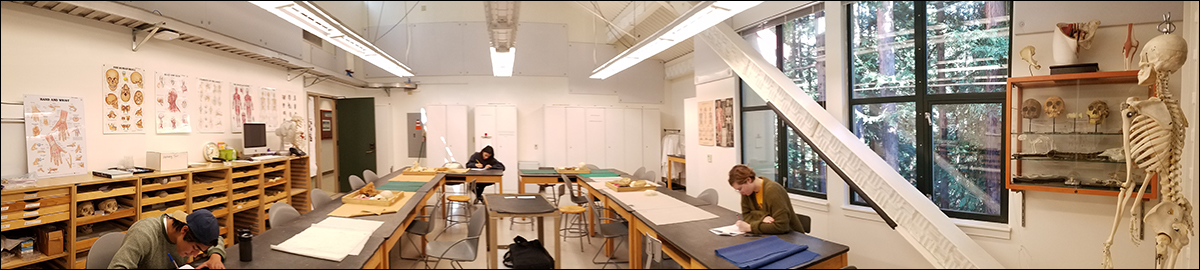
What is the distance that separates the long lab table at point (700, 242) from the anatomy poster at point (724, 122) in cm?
205

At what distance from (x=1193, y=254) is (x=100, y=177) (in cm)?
651

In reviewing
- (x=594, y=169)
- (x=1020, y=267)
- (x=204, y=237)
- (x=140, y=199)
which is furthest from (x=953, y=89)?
(x=140, y=199)

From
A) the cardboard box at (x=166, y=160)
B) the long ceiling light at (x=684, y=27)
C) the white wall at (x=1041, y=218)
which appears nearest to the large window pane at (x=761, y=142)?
the white wall at (x=1041, y=218)

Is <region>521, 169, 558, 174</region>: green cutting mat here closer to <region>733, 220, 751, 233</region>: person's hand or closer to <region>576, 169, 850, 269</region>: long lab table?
<region>576, 169, 850, 269</region>: long lab table

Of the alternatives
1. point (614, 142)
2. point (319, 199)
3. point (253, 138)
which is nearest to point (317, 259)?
point (319, 199)

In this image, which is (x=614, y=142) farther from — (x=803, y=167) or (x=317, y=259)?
(x=317, y=259)

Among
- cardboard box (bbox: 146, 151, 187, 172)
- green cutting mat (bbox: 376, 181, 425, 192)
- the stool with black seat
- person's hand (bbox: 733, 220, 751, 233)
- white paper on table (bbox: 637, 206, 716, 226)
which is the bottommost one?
the stool with black seat

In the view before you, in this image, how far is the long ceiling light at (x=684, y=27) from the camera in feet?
7.16

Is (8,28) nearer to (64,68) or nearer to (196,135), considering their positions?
(64,68)

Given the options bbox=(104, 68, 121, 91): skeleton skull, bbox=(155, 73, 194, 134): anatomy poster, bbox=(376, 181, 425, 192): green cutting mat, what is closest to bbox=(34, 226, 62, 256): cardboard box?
bbox=(104, 68, 121, 91): skeleton skull

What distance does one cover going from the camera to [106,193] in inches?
123

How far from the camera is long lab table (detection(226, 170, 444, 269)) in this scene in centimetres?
192

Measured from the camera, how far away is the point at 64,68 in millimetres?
3121

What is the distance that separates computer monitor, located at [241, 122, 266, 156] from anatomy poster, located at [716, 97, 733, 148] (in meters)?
5.02
